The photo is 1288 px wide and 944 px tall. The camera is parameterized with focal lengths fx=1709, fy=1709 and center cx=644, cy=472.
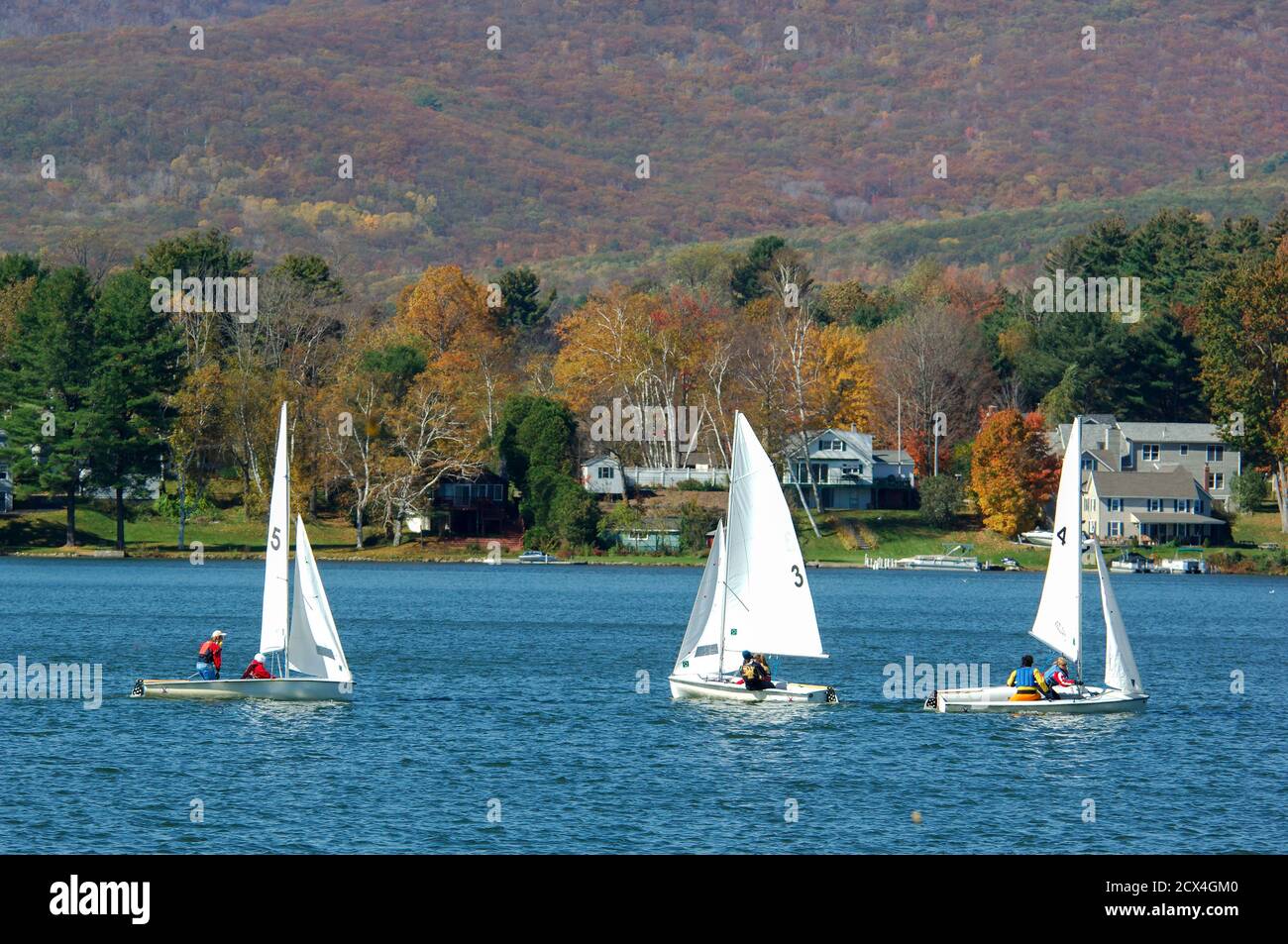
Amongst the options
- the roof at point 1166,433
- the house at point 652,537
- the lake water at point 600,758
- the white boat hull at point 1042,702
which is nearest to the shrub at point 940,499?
the house at point 652,537

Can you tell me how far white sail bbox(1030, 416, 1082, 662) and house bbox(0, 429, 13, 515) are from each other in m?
95.6

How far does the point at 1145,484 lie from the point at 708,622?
97878mm

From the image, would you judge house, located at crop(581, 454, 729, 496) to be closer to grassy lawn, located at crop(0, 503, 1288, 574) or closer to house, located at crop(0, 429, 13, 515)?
grassy lawn, located at crop(0, 503, 1288, 574)

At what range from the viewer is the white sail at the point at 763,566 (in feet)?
154

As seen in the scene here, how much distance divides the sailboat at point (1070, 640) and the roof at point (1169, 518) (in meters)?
89.1

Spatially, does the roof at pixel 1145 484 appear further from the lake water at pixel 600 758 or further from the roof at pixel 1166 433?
the lake water at pixel 600 758

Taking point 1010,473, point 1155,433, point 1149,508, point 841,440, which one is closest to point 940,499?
point 1010,473

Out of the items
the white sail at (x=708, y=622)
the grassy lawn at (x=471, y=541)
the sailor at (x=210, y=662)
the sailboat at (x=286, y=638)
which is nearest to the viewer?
the sailboat at (x=286, y=638)

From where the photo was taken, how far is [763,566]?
1866 inches

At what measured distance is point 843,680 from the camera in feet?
188

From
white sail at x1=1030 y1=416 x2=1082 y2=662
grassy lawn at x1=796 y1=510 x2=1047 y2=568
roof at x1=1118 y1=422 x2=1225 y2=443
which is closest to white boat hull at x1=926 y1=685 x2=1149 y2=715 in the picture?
white sail at x1=1030 y1=416 x2=1082 y2=662

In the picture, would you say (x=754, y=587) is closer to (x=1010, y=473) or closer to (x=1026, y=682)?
(x=1026, y=682)
